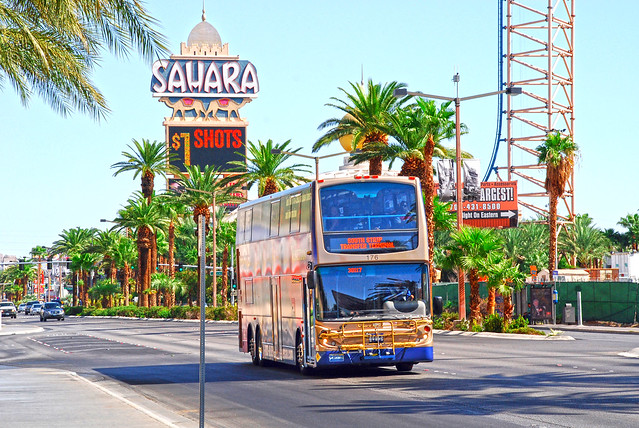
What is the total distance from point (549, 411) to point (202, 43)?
5953 inches

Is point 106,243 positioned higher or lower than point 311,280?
higher

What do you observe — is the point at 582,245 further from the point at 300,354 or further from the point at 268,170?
the point at 300,354

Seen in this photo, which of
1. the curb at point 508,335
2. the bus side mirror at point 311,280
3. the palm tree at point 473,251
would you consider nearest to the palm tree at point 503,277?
the palm tree at point 473,251

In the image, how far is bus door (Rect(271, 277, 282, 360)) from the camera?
82.1 ft

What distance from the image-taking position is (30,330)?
201 feet

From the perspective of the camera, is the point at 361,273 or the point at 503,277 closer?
the point at 361,273

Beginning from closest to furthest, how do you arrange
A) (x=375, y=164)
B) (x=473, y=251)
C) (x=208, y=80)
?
1. (x=473, y=251)
2. (x=375, y=164)
3. (x=208, y=80)

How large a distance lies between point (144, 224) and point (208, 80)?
244 ft

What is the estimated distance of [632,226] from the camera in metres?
115

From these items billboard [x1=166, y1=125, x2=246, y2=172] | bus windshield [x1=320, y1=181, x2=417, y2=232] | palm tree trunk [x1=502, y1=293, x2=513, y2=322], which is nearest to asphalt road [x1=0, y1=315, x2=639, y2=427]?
bus windshield [x1=320, y1=181, x2=417, y2=232]

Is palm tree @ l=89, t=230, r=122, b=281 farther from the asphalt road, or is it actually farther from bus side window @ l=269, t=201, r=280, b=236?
bus side window @ l=269, t=201, r=280, b=236

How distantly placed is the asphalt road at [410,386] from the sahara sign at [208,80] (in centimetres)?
12243

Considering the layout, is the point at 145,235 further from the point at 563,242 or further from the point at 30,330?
the point at 563,242

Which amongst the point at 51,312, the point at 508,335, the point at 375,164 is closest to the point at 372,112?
the point at 375,164
